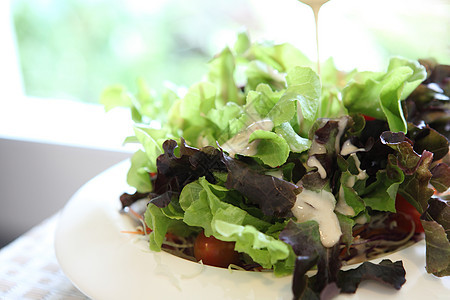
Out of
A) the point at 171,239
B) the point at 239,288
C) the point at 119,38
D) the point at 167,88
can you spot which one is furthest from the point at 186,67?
the point at 239,288

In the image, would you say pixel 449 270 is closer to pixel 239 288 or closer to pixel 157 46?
pixel 239 288

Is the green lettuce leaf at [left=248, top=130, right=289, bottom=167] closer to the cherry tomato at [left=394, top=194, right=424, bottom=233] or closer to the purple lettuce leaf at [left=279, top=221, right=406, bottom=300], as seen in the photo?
the purple lettuce leaf at [left=279, top=221, right=406, bottom=300]

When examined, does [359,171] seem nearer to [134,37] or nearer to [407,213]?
[407,213]

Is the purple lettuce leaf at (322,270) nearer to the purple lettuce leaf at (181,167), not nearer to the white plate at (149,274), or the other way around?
the white plate at (149,274)

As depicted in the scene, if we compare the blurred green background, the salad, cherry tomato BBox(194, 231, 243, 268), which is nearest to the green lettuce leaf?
the salad

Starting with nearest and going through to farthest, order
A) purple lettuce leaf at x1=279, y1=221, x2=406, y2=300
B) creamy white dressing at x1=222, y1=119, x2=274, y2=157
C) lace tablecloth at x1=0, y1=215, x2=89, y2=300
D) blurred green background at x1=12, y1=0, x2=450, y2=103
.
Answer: purple lettuce leaf at x1=279, y1=221, x2=406, y2=300, creamy white dressing at x1=222, y1=119, x2=274, y2=157, lace tablecloth at x1=0, y1=215, x2=89, y2=300, blurred green background at x1=12, y1=0, x2=450, y2=103

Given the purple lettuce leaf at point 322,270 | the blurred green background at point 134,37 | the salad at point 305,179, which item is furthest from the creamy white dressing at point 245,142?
the blurred green background at point 134,37
